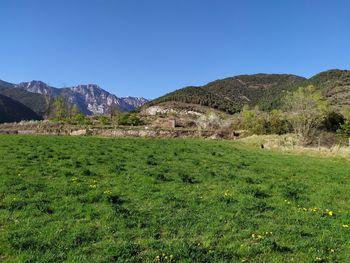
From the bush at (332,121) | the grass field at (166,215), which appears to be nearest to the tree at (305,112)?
the bush at (332,121)

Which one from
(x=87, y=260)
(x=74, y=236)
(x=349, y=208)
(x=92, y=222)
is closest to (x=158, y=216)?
(x=92, y=222)

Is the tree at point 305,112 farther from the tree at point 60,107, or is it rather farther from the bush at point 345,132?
the tree at point 60,107

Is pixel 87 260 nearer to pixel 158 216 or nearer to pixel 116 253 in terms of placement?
pixel 116 253

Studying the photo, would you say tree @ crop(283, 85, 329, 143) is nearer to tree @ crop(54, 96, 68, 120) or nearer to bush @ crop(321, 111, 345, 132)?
bush @ crop(321, 111, 345, 132)

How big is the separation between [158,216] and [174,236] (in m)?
1.88

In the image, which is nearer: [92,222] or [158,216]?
[92,222]

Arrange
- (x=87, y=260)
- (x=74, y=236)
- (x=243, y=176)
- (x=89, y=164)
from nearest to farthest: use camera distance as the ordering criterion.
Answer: (x=87, y=260), (x=74, y=236), (x=243, y=176), (x=89, y=164)

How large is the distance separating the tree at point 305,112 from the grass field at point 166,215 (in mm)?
39923

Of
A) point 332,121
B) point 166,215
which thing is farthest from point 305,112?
point 166,215

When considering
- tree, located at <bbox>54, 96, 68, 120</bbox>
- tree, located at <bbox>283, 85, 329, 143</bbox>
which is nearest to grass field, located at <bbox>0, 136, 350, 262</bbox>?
tree, located at <bbox>283, 85, 329, 143</bbox>

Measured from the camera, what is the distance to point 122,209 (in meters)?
12.4

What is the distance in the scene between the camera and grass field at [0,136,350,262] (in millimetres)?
9172

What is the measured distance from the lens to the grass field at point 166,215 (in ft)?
30.1

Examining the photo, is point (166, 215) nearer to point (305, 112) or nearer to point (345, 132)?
point (305, 112)
